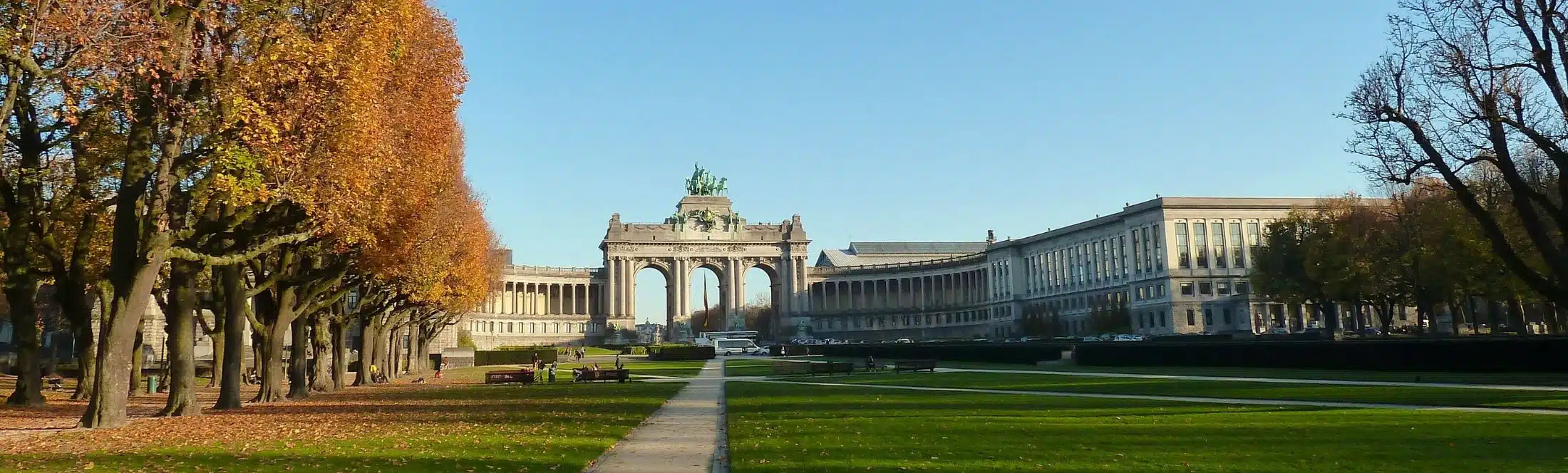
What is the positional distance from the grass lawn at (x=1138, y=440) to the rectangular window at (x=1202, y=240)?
10375cm

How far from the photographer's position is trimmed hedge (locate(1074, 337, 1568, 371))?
36.1 metres

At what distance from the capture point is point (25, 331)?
2873 cm

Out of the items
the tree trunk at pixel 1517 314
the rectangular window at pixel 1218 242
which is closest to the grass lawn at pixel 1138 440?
the tree trunk at pixel 1517 314

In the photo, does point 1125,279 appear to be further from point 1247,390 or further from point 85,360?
point 85,360

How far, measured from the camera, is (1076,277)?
5399 inches

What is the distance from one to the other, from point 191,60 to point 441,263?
19025 mm

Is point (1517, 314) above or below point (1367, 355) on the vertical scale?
above

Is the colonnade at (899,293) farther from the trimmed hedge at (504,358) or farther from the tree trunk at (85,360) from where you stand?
the tree trunk at (85,360)

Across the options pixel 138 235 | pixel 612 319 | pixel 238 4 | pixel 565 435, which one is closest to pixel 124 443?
pixel 138 235

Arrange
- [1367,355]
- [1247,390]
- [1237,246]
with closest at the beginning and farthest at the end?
[1247,390], [1367,355], [1237,246]

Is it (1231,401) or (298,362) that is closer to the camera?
(1231,401)

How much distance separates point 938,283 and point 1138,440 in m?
157

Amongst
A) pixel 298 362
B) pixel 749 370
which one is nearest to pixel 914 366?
pixel 749 370

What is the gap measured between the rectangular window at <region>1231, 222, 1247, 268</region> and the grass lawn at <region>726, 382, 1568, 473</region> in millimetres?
107373
